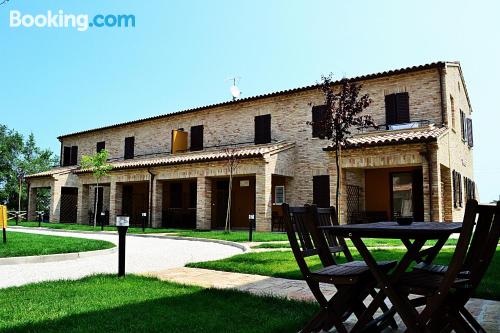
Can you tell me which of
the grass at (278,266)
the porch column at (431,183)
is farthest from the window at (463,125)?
the grass at (278,266)

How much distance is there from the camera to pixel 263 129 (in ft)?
59.7

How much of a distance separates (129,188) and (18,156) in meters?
24.1

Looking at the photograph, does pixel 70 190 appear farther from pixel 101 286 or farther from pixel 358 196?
pixel 101 286

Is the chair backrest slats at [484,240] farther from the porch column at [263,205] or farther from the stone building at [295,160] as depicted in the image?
the porch column at [263,205]

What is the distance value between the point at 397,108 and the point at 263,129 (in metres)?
5.99

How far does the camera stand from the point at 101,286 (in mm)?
4566

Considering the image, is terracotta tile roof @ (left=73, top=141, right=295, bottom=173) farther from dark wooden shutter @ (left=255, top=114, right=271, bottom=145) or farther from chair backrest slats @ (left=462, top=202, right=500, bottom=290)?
chair backrest slats @ (left=462, top=202, right=500, bottom=290)

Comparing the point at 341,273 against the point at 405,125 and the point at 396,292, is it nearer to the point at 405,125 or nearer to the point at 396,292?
the point at 396,292

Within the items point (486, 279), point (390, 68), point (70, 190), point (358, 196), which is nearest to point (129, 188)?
point (70, 190)

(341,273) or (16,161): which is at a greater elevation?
(16,161)

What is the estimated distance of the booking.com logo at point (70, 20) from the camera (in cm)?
800

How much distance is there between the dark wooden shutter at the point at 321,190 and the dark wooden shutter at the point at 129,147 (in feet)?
40.0

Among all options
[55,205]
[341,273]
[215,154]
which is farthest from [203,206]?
[341,273]

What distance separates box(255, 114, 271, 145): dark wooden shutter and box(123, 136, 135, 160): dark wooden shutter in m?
8.92
